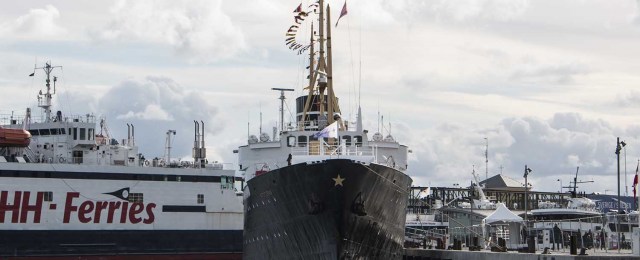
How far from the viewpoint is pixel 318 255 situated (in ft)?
139

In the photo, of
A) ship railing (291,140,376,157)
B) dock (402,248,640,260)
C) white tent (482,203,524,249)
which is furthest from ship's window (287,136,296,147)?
white tent (482,203,524,249)

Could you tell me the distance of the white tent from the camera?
177ft

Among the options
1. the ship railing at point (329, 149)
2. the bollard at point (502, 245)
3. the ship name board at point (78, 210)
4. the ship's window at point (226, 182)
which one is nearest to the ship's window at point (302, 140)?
the ship railing at point (329, 149)

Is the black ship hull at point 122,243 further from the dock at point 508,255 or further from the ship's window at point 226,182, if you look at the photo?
the dock at point 508,255

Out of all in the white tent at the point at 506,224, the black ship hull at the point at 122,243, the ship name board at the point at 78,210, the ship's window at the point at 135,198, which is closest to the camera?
the white tent at the point at 506,224

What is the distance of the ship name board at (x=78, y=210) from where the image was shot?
192 feet

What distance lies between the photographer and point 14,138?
5972 cm

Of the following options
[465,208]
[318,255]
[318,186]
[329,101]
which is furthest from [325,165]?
[465,208]

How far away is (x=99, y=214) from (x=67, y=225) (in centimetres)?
209

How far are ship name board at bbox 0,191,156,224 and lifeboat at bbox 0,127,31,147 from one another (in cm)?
309

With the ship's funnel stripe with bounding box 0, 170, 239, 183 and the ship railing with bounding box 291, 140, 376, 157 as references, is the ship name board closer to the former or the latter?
the ship's funnel stripe with bounding box 0, 170, 239, 183

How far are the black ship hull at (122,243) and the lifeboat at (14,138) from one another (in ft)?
16.8

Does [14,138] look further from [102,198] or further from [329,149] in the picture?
[329,149]

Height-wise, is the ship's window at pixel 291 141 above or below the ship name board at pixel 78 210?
above
